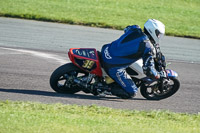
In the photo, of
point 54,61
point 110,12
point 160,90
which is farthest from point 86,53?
point 110,12

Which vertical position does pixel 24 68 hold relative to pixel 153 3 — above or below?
below

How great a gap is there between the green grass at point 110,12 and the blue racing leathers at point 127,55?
891cm

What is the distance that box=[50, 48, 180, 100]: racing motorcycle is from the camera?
8641 millimetres

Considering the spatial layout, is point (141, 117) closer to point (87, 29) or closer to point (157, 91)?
point (157, 91)

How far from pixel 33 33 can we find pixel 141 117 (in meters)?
8.18

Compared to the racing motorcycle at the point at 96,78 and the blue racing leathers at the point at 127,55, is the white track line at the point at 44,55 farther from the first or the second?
the blue racing leathers at the point at 127,55

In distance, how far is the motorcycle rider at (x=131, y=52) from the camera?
8.38 meters

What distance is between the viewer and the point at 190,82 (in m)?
11.2

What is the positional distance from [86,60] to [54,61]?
3500 millimetres

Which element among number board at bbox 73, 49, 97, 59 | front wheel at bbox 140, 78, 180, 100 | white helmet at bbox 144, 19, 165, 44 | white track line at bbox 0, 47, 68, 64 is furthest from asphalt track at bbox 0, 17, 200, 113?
white helmet at bbox 144, 19, 165, 44

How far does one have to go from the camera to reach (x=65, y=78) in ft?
28.8

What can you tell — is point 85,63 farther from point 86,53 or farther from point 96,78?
point 96,78

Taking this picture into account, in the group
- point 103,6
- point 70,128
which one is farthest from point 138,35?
point 103,6

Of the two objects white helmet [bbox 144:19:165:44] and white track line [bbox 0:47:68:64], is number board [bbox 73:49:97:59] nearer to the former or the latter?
white helmet [bbox 144:19:165:44]
